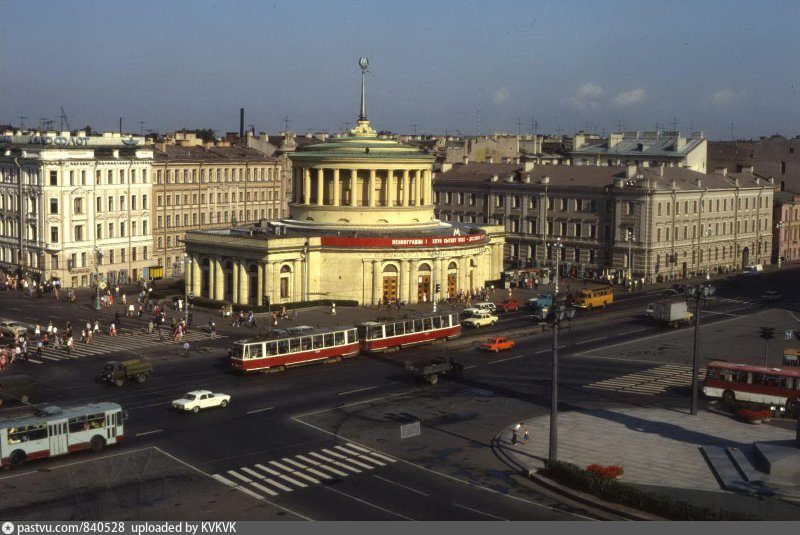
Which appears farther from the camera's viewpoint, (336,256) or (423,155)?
(423,155)

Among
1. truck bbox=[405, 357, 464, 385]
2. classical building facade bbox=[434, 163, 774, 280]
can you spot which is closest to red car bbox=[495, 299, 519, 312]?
classical building facade bbox=[434, 163, 774, 280]

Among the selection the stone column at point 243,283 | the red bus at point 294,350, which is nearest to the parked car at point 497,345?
the red bus at point 294,350

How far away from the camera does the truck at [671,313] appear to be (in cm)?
8588

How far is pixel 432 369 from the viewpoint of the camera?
204 feet

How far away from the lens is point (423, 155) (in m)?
106

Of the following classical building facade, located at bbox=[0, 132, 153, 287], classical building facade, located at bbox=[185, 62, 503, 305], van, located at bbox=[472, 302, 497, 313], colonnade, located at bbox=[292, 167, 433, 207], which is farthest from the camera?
colonnade, located at bbox=[292, 167, 433, 207]

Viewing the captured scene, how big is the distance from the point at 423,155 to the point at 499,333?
95.3ft

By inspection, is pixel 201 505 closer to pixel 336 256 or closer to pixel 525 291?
pixel 336 256

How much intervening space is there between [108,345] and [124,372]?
46.7 ft

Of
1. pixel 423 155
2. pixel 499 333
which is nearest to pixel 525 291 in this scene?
pixel 423 155

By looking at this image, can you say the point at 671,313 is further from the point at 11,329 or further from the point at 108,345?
the point at 11,329

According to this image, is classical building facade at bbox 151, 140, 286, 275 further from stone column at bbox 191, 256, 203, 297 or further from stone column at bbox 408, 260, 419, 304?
stone column at bbox 408, 260, 419, 304

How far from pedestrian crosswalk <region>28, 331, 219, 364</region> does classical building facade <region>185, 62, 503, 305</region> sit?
559 inches

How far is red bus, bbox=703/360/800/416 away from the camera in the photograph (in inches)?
2240
